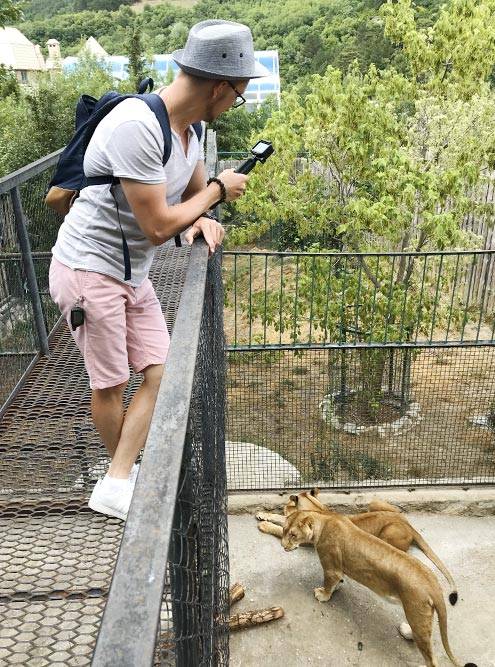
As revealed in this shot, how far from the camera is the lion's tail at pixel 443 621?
4484mm

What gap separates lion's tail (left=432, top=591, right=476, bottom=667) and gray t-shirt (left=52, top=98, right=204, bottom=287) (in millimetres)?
3463

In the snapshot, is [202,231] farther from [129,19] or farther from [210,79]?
[129,19]

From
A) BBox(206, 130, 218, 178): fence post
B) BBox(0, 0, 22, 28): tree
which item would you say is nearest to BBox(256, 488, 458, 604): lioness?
BBox(206, 130, 218, 178): fence post

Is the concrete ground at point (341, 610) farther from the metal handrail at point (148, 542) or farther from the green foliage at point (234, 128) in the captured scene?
the green foliage at point (234, 128)

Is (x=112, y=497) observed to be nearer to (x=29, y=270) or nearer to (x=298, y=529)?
(x=29, y=270)

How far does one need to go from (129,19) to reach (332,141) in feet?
263

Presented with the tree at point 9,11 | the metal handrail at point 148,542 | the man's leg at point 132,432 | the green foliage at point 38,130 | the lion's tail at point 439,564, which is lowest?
the lion's tail at point 439,564

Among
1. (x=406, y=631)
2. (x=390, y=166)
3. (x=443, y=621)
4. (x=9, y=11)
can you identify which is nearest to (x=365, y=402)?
(x=390, y=166)

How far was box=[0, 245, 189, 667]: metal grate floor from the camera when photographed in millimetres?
2055

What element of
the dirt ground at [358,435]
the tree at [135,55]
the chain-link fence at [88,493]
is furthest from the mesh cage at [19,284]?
the tree at [135,55]

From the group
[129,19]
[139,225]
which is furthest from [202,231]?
[129,19]

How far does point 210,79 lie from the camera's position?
6.39 ft

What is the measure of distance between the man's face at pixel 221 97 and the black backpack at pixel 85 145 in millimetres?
160

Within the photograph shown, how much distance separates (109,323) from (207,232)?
18.8 inches
